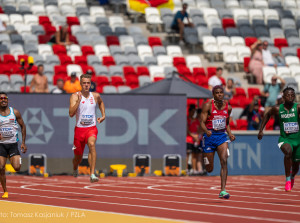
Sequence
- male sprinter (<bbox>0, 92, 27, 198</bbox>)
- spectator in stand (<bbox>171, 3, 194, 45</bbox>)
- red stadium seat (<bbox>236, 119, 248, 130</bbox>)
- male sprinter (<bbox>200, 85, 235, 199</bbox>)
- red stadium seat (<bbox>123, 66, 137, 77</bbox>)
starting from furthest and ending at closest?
spectator in stand (<bbox>171, 3, 194, 45</bbox>) → red stadium seat (<bbox>123, 66, 137, 77</bbox>) → red stadium seat (<bbox>236, 119, 248, 130</bbox>) → male sprinter (<bbox>200, 85, 235, 199</bbox>) → male sprinter (<bbox>0, 92, 27, 198</bbox>)

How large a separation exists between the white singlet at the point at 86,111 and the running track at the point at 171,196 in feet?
4.11

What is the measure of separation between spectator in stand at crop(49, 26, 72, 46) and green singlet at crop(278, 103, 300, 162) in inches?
543

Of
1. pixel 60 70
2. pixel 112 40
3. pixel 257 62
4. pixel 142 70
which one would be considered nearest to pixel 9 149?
pixel 60 70

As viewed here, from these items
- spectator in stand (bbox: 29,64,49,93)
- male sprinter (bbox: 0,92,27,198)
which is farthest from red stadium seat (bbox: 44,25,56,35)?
male sprinter (bbox: 0,92,27,198)

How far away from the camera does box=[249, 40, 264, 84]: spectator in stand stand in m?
26.6

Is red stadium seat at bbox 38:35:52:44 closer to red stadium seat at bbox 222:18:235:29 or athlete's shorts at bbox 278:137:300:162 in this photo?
red stadium seat at bbox 222:18:235:29

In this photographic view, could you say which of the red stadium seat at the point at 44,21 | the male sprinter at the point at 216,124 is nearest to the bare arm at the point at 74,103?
the male sprinter at the point at 216,124

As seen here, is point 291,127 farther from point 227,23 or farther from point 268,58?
point 227,23

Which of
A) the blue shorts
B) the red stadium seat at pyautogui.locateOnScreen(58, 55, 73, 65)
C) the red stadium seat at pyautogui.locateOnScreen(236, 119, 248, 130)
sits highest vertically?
the red stadium seat at pyautogui.locateOnScreen(58, 55, 73, 65)

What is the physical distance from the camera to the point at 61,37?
26594mm

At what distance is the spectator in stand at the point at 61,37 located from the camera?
86.6 feet

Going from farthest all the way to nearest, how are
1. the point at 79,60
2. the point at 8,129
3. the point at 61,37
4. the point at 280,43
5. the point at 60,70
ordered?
1. the point at 280,43
2. the point at 61,37
3. the point at 79,60
4. the point at 60,70
5. the point at 8,129

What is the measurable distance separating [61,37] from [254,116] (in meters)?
7.85

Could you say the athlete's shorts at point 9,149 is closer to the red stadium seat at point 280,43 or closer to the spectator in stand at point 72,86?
the spectator in stand at point 72,86
